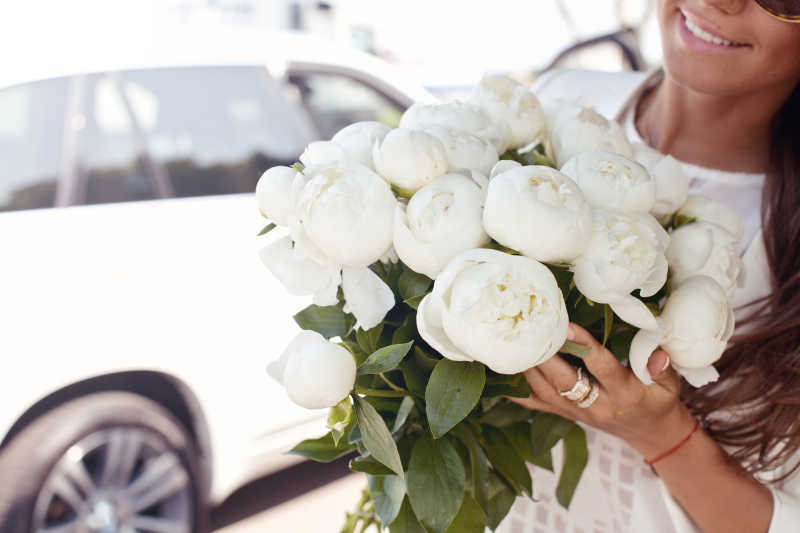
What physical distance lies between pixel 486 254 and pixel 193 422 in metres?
1.64

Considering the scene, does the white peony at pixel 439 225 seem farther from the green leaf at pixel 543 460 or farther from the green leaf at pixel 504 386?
the green leaf at pixel 543 460

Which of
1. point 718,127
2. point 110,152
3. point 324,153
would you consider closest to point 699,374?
point 324,153

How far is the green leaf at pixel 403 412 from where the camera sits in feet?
2.38

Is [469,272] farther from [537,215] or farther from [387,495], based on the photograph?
[387,495]

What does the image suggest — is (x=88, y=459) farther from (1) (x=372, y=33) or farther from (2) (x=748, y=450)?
(1) (x=372, y=33)

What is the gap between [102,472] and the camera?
1720 millimetres

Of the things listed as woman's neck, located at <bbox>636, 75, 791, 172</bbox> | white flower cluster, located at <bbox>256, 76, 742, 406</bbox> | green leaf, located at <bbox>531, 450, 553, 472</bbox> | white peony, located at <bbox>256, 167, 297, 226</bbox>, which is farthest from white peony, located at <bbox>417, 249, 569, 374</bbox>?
woman's neck, located at <bbox>636, 75, 791, 172</bbox>

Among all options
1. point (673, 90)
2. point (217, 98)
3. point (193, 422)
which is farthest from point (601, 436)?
point (217, 98)

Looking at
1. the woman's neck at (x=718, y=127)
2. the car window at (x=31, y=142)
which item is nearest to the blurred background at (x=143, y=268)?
the car window at (x=31, y=142)

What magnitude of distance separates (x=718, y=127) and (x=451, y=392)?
934 mm

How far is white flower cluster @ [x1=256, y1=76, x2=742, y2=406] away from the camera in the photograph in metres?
0.53

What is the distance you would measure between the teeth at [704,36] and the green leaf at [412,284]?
68 cm

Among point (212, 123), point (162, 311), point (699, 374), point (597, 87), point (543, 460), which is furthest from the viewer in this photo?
point (212, 123)

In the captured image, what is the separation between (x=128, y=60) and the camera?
187 centimetres
